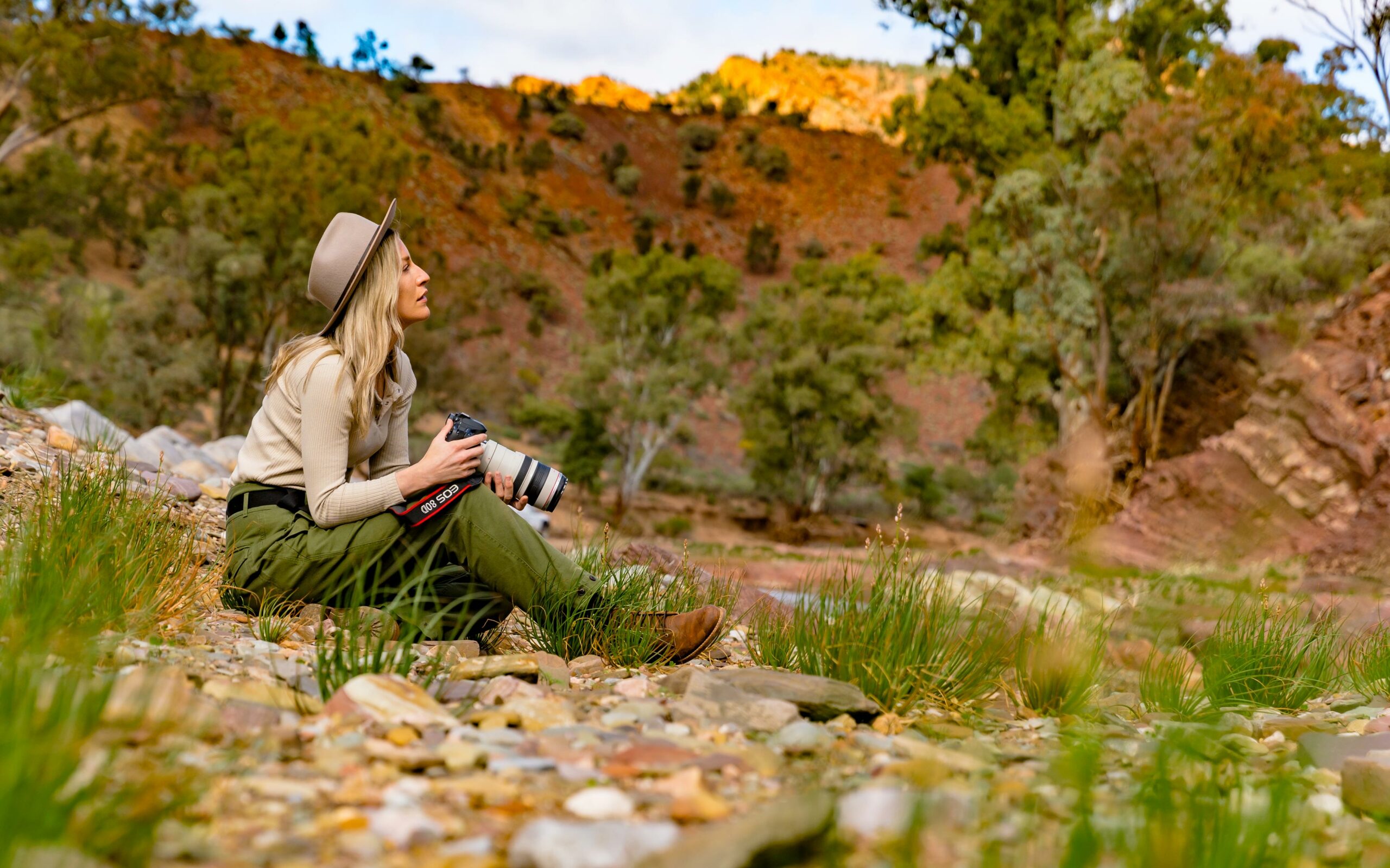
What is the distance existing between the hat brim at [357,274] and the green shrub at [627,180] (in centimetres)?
5208

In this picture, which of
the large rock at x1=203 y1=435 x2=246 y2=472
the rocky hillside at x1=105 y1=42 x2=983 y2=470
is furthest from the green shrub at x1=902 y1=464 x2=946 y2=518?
the large rock at x1=203 y1=435 x2=246 y2=472

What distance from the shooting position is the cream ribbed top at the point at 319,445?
3014 mm

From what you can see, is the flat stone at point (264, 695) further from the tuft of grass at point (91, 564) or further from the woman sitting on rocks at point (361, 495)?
the woman sitting on rocks at point (361, 495)

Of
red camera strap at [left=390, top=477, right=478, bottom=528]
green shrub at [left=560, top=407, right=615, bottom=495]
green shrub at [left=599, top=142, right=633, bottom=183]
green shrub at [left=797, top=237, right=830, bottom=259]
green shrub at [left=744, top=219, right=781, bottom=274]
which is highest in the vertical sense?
green shrub at [left=599, top=142, right=633, bottom=183]

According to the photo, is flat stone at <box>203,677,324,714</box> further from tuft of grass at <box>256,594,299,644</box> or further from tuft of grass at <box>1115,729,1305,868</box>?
tuft of grass at <box>1115,729,1305,868</box>

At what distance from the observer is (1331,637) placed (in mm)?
3547

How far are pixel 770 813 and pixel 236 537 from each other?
2.50 metres

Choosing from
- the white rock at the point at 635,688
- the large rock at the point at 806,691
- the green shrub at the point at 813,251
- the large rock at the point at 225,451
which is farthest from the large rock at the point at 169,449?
the green shrub at the point at 813,251

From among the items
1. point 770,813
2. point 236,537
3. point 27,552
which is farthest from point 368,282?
point 770,813

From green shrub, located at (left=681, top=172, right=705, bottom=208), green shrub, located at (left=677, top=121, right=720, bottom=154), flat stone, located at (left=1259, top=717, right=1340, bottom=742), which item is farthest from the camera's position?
green shrub, located at (left=677, top=121, right=720, bottom=154)

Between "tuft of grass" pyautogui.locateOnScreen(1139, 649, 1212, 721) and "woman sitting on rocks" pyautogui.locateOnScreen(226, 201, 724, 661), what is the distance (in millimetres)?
1377

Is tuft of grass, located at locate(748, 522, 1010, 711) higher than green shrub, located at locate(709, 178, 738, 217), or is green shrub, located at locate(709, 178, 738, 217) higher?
green shrub, located at locate(709, 178, 738, 217)

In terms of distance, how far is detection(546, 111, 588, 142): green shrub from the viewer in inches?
2190

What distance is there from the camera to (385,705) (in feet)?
6.39
